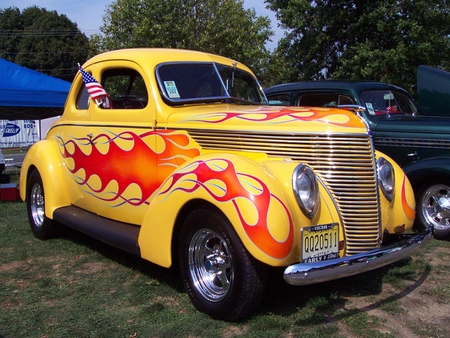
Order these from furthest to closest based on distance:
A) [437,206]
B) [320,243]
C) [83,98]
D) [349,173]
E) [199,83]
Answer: [437,206] → [83,98] → [199,83] → [349,173] → [320,243]

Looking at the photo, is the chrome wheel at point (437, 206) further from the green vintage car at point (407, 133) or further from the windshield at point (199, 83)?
the windshield at point (199, 83)

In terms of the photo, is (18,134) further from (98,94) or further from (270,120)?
(270,120)

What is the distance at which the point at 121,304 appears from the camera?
12.4 ft

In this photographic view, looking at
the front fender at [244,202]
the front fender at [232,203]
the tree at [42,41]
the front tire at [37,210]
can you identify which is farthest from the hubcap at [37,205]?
the tree at [42,41]

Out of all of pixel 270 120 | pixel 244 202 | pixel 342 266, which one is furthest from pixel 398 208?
pixel 244 202

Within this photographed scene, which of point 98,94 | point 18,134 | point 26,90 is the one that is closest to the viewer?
point 98,94

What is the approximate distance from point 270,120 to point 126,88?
232 centimetres

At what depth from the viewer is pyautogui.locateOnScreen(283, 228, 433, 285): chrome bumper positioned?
286 centimetres

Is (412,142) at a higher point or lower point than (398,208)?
higher

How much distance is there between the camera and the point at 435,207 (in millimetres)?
5867

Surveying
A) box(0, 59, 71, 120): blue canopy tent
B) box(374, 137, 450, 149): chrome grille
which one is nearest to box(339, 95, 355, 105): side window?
box(374, 137, 450, 149): chrome grille

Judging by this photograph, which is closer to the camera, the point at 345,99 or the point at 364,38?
the point at 345,99

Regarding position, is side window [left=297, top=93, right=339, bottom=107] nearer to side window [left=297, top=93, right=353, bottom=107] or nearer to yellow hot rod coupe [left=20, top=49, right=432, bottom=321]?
side window [left=297, top=93, right=353, bottom=107]

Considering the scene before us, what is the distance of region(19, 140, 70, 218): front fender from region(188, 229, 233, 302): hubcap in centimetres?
239
